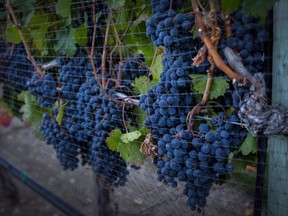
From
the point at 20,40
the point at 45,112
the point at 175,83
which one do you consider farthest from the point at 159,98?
the point at 20,40

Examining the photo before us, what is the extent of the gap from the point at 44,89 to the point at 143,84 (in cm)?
62

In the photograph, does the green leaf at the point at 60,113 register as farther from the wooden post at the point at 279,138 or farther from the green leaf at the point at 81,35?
the wooden post at the point at 279,138

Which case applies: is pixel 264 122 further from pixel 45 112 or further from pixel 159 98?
pixel 45 112

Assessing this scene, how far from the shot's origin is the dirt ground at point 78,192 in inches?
59.5

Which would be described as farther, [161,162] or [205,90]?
[161,162]

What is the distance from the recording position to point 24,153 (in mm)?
3537

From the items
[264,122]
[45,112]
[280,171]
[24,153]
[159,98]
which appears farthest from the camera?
[24,153]

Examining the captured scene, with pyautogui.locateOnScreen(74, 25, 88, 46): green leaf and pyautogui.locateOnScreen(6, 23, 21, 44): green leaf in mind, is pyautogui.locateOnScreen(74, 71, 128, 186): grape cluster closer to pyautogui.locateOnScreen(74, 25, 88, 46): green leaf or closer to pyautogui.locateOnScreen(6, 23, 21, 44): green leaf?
pyautogui.locateOnScreen(74, 25, 88, 46): green leaf

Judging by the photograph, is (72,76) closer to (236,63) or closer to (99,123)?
(99,123)

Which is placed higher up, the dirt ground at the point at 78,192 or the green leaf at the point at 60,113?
the green leaf at the point at 60,113

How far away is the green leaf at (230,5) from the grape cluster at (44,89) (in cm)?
94

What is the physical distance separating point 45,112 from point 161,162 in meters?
0.87

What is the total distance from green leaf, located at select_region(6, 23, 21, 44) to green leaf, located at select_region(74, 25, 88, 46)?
510 millimetres

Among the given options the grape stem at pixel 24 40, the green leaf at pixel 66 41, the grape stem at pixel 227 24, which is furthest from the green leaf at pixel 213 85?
the grape stem at pixel 24 40
